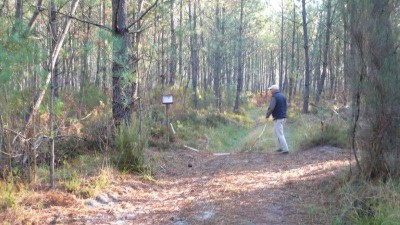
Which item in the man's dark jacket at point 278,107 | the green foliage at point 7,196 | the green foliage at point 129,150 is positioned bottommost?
the green foliage at point 7,196

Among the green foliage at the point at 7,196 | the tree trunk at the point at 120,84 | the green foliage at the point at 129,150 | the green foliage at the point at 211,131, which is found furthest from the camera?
the green foliage at the point at 211,131

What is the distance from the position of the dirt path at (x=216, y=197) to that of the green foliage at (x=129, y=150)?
1.20 ft

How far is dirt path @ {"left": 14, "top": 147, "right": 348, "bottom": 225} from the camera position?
4863mm

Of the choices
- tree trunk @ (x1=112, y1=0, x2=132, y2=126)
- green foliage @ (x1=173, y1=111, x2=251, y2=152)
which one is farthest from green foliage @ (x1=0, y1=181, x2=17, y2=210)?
green foliage @ (x1=173, y1=111, x2=251, y2=152)

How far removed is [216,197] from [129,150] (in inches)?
91.0

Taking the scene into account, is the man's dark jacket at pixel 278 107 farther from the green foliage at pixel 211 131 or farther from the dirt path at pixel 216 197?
the green foliage at pixel 211 131

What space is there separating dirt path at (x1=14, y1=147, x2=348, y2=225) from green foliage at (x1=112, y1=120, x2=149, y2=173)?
0.37 meters

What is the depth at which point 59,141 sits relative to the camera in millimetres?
8219

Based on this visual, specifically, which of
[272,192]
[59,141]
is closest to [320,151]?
[272,192]

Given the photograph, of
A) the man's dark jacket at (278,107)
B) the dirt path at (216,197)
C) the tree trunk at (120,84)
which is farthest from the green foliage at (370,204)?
the man's dark jacket at (278,107)

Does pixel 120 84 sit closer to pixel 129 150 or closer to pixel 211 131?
pixel 129 150

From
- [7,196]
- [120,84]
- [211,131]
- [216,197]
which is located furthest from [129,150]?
[211,131]

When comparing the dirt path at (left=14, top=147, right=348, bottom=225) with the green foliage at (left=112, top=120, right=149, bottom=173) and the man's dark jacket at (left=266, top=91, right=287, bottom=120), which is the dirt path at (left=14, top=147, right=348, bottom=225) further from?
the man's dark jacket at (left=266, top=91, right=287, bottom=120)

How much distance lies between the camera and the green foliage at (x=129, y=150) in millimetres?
7316
